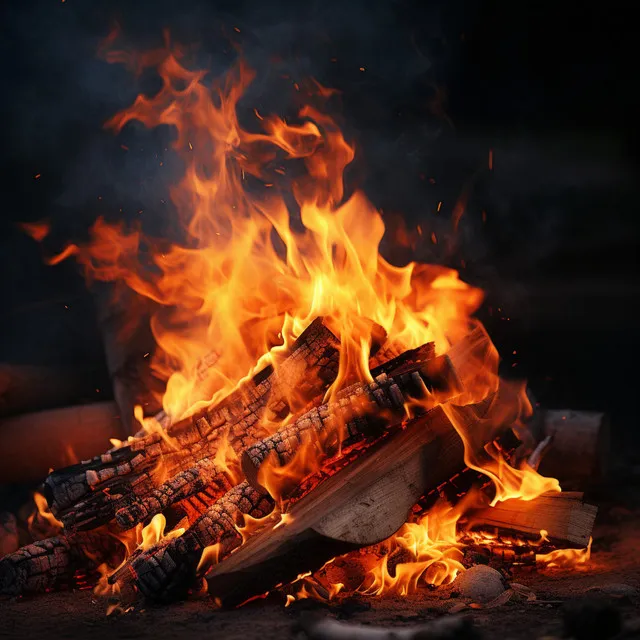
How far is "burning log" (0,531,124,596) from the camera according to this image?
3.23m

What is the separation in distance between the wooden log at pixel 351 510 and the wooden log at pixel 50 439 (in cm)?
273

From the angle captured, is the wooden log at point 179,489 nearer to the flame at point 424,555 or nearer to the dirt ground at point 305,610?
the dirt ground at point 305,610

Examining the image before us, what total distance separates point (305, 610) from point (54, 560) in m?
1.64

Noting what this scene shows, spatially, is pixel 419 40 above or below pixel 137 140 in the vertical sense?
above

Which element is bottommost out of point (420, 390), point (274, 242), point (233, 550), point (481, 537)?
point (481, 537)

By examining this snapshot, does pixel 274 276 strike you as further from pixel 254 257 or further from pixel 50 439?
pixel 50 439

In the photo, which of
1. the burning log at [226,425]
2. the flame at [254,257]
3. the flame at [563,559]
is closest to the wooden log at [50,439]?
the flame at [254,257]

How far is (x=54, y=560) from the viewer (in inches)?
134

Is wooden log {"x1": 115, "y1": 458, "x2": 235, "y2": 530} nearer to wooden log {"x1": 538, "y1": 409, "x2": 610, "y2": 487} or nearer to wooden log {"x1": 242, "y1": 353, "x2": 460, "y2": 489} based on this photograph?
wooden log {"x1": 242, "y1": 353, "x2": 460, "y2": 489}

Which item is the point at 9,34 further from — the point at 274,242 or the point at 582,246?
the point at 582,246

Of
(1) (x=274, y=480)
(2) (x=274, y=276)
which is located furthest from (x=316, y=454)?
(2) (x=274, y=276)

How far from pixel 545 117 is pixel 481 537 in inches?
183

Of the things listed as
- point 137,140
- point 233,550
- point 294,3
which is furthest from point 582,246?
point 233,550

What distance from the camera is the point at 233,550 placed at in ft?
9.64
